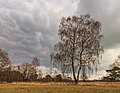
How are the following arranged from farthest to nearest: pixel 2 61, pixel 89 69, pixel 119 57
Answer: pixel 119 57
pixel 2 61
pixel 89 69

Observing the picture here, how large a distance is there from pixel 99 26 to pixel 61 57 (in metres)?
11.2

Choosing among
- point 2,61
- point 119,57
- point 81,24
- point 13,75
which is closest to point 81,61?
point 81,24

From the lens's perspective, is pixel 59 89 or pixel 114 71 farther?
pixel 114 71

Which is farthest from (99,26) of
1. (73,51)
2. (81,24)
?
(73,51)

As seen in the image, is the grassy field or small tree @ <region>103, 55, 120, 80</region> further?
small tree @ <region>103, 55, 120, 80</region>

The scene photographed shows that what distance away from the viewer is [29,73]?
132125 mm

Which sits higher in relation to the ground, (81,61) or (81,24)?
(81,24)

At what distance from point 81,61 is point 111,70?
51.1m

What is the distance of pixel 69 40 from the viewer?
66312 mm

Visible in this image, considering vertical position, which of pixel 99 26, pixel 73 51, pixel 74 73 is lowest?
pixel 74 73

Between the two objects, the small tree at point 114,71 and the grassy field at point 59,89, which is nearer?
the grassy field at point 59,89

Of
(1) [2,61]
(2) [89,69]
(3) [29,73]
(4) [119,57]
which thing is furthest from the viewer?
(3) [29,73]

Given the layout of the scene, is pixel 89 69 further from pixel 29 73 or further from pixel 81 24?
pixel 29 73

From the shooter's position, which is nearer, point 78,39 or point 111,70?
point 78,39
